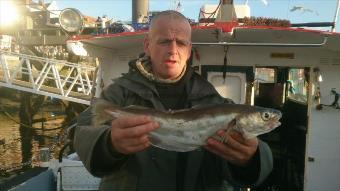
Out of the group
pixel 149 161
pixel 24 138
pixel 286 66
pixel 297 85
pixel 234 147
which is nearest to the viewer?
pixel 234 147

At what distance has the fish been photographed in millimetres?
2689

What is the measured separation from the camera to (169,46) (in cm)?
288

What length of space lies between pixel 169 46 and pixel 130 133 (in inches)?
30.3

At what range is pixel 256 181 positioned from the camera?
2.76m

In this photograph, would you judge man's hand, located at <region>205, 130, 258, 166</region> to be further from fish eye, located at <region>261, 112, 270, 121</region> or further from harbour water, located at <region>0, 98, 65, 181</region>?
harbour water, located at <region>0, 98, 65, 181</region>

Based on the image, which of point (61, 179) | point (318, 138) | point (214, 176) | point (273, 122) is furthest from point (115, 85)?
point (318, 138)

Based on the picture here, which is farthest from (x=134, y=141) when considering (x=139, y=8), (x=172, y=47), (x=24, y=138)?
(x=24, y=138)

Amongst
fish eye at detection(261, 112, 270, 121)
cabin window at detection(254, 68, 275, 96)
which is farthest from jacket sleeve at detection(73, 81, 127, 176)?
cabin window at detection(254, 68, 275, 96)

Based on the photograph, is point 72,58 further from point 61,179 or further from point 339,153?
point 339,153

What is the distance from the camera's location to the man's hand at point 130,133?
2.44 metres

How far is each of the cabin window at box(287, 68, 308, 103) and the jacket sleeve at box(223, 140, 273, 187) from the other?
18.5 feet

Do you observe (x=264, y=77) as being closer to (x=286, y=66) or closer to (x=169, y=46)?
(x=286, y=66)

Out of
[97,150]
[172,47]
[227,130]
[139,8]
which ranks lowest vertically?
[97,150]

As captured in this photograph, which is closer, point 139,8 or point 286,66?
point 286,66
